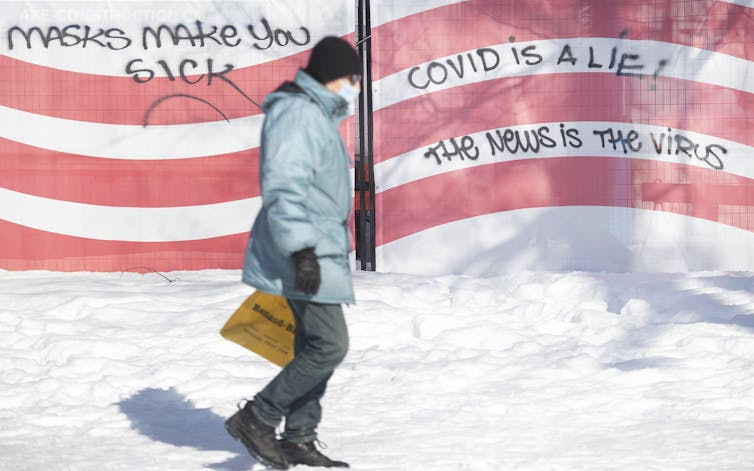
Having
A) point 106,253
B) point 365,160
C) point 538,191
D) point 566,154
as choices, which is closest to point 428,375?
point 365,160

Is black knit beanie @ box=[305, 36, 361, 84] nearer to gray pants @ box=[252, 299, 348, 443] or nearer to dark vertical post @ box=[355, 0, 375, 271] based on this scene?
gray pants @ box=[252, 299, 348, 443]

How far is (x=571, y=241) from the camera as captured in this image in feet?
32.3

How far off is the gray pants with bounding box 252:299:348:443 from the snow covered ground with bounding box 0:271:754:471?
365 millimetres

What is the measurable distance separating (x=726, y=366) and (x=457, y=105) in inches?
160

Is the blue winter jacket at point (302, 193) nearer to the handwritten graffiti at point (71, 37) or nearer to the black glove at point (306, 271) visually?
the black glove at point (306, 271)

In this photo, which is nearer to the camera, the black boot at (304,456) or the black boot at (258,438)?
the black boot at (258,438)

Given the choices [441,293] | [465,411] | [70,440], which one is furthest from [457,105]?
[70,440]

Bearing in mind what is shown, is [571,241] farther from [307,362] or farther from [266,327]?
[307,362]

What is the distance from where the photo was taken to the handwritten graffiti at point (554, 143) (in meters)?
9.80

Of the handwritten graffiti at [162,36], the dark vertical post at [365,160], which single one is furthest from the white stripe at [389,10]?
the handwritten graffiti at [162,36]

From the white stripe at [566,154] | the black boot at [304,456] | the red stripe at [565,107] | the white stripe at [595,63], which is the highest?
the white stripe at [595,63]

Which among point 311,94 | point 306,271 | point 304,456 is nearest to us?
point 306,271

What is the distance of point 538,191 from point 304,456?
5710 mm

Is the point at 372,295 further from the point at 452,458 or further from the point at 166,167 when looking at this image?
the point at 452,458
